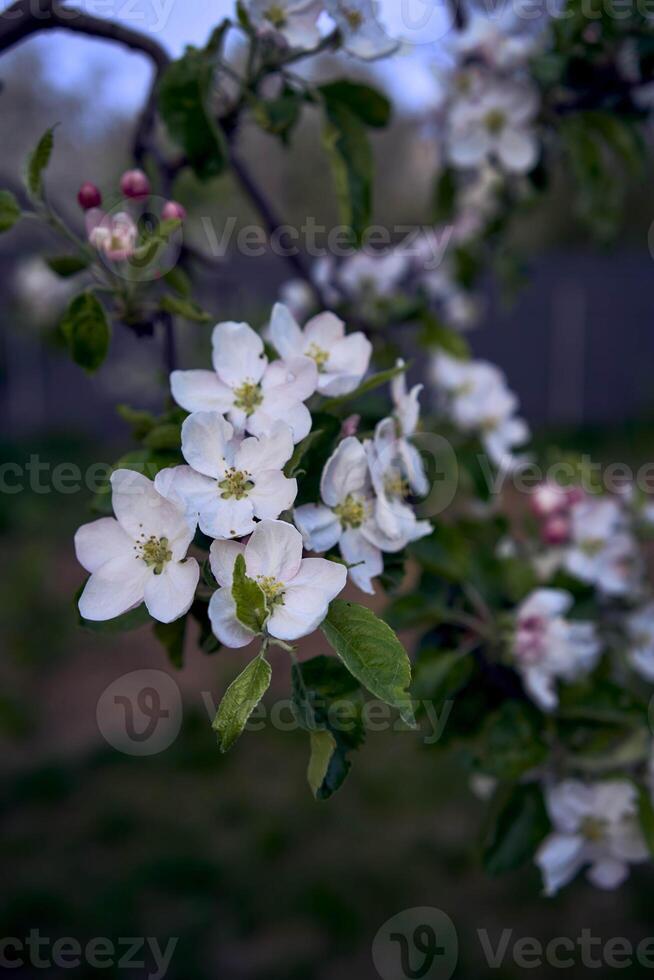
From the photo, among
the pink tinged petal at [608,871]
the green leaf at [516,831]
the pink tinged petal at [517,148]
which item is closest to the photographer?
the green leaf at [516,831]

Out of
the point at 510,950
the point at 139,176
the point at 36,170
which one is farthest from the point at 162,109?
the point at 510,950

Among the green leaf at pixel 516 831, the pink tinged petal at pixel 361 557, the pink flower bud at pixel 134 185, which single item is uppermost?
the pink flower bud at pixel 134 185

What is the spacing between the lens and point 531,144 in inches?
60.7

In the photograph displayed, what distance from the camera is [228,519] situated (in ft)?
2.30

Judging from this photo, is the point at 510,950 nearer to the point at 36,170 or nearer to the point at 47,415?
the point at 36,170

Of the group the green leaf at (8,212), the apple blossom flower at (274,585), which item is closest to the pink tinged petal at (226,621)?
the apple blossom flower at (274,585)

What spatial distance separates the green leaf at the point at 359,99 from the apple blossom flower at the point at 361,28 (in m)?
0.10

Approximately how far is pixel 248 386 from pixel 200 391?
0.04m

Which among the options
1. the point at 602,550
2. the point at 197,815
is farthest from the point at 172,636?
the point at 197,815

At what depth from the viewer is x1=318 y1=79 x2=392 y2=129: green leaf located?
1200mm

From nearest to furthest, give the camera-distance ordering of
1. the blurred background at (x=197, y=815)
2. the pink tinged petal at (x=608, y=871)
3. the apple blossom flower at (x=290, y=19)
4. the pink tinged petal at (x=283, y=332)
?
the pink tinged petal at (x=283, y=332), the apple blossom flower at (x=290, y=19), the pink tinged petal at (x=608, y=871), the blurred background at (x=197, y=815)

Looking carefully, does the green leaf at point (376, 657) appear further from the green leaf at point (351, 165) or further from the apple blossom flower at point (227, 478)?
the green leaf at point (351, 165)

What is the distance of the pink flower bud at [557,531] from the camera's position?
4.87 ft

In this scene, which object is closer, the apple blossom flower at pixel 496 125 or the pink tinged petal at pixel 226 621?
the pink tinged petal at pixel 226 621
